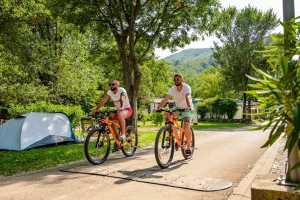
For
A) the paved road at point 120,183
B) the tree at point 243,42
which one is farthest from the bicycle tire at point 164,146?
the tree at point 243,42

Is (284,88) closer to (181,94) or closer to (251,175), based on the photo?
(251,175)

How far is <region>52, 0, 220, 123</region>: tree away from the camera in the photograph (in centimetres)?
1256

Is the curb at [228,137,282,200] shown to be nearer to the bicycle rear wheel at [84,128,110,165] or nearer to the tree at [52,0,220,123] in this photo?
the bicycle rear wheel at [84,128,110,165]

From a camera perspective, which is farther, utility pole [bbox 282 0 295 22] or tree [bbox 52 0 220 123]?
tree [bbox 52 0 220 123]

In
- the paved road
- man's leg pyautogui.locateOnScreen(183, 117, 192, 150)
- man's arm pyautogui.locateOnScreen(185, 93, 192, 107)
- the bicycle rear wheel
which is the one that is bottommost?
the paved road

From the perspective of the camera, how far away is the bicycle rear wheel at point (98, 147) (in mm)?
6455

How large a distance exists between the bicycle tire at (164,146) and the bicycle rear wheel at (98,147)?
1477 millimetres

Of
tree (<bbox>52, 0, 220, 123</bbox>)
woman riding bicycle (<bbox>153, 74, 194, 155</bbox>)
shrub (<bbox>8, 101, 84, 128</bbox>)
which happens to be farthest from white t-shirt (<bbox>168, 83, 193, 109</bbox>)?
shrub (<bbox>8, 101, 84, 128</bbox>)

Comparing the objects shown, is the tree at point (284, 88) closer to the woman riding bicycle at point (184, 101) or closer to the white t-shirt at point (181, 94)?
the woman riding bicycle at point (184, 101)

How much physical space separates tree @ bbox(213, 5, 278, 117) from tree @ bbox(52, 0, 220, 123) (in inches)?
686

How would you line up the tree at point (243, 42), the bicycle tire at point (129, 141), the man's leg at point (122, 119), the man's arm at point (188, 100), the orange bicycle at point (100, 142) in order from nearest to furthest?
the man's arm at point (188, 100) < the orange bicycle at point (100, 142) < the man's leg at point (122, 119) < the bicycle tire at point (129, 141) < the tree at point (243, 42)

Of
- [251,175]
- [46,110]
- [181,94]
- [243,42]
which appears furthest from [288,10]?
[243,42]

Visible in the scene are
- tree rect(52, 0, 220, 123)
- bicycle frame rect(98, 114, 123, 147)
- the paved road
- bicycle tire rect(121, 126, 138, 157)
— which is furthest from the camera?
tree rect(52, 0, 220, 123)

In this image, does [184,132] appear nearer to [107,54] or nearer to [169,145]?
[169,145]
